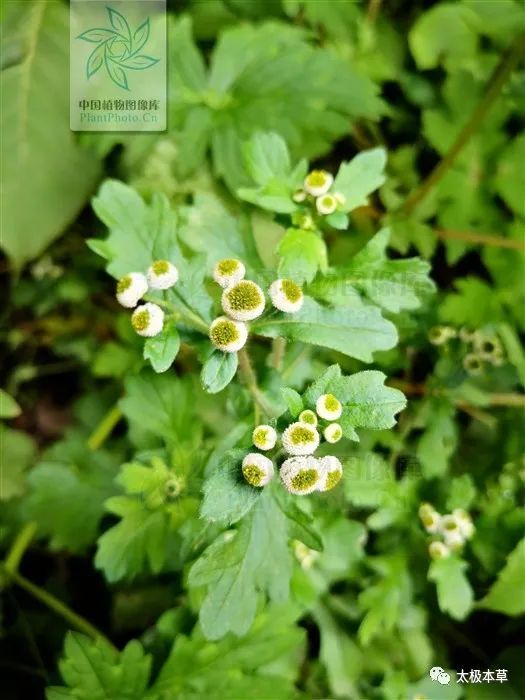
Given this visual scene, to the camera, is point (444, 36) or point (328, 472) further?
point (444, 36)

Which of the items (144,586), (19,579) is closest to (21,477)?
(19,579)

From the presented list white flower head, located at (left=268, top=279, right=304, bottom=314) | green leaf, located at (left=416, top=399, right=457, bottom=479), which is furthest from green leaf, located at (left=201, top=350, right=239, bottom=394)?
green leaf, located at (left=416, top=399, right=457, bottom=479)

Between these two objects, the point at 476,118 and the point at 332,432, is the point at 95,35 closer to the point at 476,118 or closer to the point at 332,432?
the point at 476,118

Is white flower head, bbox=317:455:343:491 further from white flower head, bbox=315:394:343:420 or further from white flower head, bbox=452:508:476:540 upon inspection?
white flower head, bbox=452:508:476:540

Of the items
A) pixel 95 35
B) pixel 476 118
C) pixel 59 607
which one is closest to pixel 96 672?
pixel 59 607

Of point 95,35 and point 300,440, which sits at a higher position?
point 95,35

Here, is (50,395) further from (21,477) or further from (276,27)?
(276,27)
